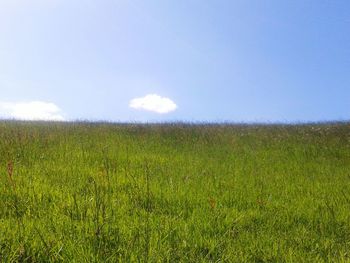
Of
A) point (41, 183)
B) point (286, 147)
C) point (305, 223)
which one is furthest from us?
point (286, 147)

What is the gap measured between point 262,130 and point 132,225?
14322mm

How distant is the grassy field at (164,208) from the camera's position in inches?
141

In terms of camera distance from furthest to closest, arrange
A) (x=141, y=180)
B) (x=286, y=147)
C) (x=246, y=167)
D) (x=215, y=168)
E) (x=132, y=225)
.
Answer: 1. (x=286, y=147)
2. (x=246, y=167)
3. (x=215, y=168)
4. (x=141, y=180)
5. (x=132, y=225)

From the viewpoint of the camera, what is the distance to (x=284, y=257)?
12.7 feet

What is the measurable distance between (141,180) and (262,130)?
479 inches

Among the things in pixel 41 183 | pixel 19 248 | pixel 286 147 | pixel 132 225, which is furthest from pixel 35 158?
pixel 286 147

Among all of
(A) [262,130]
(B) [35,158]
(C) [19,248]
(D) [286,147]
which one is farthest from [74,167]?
(A) [262,130]

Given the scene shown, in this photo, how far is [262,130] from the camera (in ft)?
58.5

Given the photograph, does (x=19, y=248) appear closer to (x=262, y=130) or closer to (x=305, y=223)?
(x=305, y=223)

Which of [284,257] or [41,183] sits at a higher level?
[41,183]

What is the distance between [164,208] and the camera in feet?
16.9

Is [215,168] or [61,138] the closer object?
[215,168]

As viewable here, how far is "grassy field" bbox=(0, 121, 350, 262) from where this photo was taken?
3.59m

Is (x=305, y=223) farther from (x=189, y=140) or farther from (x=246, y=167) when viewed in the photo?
(x=189, y=140)
